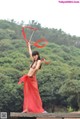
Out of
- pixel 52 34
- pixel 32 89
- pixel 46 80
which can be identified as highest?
pixel 32 89

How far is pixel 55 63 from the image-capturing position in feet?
172

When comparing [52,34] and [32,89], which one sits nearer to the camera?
[32,89]

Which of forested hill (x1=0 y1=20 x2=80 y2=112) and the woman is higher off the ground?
the woman

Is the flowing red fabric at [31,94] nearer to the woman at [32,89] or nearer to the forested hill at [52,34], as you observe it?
the woman at [32,89]

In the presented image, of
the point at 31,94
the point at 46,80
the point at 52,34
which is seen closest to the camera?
the point at 31,94

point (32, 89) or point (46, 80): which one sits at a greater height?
point (32, 89)

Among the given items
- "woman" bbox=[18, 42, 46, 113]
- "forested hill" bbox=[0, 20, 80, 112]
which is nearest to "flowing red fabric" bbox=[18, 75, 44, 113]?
"woman" bbox=[18, 42, 46, 113]

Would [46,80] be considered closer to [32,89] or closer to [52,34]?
[32,89]

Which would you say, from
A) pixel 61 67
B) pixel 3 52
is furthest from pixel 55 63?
pixel 3 52

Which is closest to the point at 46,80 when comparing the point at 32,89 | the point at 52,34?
the point at 32,89

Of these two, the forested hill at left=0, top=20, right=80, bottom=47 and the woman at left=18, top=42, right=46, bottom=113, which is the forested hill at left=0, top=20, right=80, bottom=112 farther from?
the woman at left=18, top=42, right=46, bottom=113

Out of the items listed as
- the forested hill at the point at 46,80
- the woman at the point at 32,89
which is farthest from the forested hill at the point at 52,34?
the woman at the point at 32,89

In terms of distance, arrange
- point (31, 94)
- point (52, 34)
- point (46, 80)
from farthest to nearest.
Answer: point (52, 34) < point (46, 80) < point (31, 94)

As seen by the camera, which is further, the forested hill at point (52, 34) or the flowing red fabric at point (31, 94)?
the forested hill at point (52, 34)
